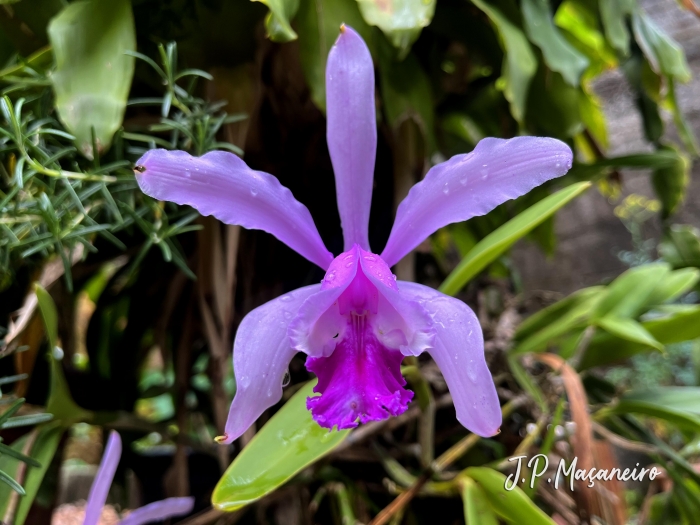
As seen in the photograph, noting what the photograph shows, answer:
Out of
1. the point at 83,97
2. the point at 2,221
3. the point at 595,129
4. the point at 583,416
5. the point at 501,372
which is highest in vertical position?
the point at 83,97

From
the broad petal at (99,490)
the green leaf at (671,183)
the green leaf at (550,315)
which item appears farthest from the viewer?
the green leaf at (671,183)

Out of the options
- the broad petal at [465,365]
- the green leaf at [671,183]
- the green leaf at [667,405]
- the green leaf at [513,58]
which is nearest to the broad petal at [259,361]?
the broad petal at [465,365]

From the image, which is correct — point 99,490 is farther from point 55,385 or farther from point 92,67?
point 92,67

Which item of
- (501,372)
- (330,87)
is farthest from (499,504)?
(330,87)

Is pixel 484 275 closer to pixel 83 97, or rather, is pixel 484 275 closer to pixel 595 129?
pixel 595 129

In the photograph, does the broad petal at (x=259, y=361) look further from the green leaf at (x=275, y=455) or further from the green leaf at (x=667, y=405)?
the green leaf at (x=667, y=405)

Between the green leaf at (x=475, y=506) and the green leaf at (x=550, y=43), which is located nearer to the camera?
the green leaf at (x=475, y=506)
